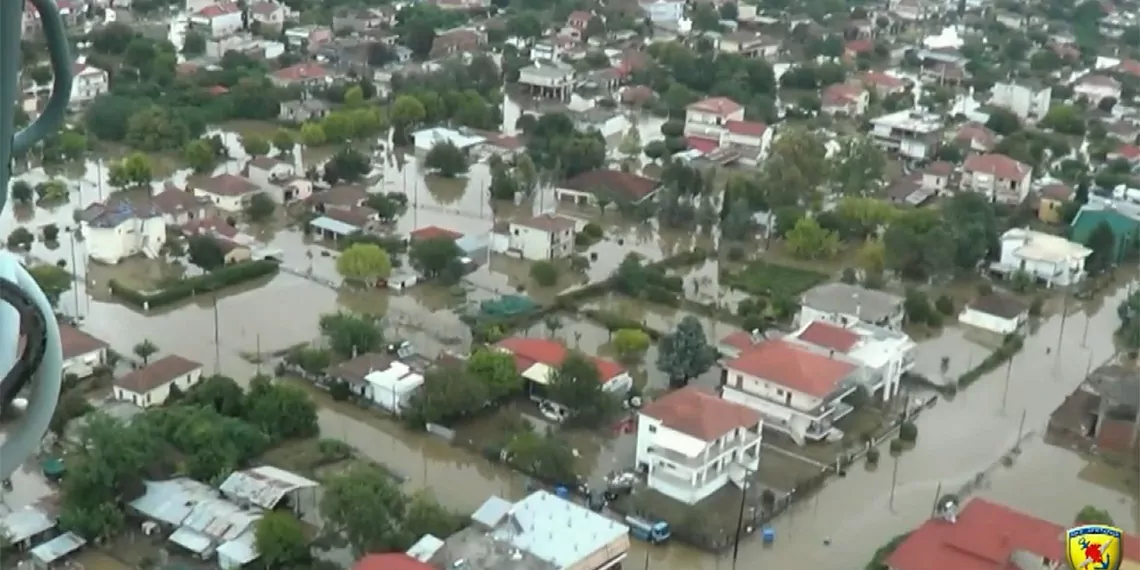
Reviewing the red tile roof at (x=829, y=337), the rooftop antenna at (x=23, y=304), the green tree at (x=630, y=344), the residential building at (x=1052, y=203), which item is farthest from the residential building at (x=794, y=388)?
the rooftop antenna at (x=23, y=304)

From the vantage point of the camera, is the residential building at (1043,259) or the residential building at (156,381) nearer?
the residential building at (156,381)

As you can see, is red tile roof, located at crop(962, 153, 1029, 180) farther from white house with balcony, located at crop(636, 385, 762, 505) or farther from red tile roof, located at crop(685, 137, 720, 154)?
white house with balcony, located at crop(636, 385, 762, 505)

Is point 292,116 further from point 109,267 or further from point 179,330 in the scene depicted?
point 179,330

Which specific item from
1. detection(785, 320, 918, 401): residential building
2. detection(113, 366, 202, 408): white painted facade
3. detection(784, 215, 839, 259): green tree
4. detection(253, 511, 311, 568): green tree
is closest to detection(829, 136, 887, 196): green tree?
detection(784, 215, 839, 259): green tree

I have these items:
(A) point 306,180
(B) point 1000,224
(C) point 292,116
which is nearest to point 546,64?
(C) point 292,116

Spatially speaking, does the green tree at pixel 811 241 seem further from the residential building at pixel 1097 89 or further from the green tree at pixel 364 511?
the residential building at pixel 1097 89

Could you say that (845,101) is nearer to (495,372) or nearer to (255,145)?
(255,145)

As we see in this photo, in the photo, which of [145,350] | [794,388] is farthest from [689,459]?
[145,350]
